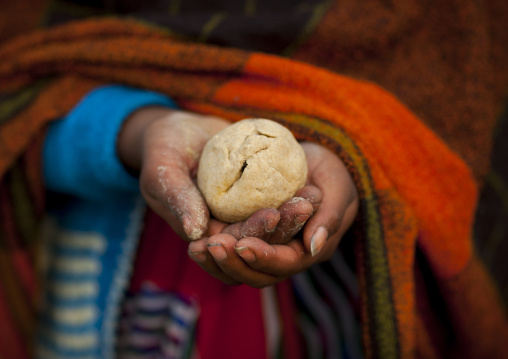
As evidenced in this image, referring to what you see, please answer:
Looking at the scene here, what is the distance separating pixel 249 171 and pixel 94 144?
1.53 ft

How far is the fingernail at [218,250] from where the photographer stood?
24.0 inches

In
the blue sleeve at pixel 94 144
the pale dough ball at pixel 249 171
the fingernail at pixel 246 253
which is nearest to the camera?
the fingernail at pixel 246 253

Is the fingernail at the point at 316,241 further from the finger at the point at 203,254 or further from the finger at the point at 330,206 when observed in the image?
the finger at the point at 203,254

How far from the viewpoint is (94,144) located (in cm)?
96

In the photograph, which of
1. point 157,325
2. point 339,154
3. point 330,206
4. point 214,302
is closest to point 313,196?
point 330,206

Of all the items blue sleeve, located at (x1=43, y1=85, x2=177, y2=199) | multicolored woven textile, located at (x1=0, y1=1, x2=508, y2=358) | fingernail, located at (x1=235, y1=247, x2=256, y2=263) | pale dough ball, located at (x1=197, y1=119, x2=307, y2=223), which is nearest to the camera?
fingernail, located at (x1=235, y1=247, x2=256, y2=263)

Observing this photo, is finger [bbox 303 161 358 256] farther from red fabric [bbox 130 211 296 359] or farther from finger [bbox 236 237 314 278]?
red fabric [bbox 130 211 296 359]

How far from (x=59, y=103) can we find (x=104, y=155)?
0.26 meters

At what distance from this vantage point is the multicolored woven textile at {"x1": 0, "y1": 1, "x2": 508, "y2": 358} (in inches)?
Result: 33.0

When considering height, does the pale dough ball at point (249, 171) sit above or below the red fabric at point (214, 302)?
above

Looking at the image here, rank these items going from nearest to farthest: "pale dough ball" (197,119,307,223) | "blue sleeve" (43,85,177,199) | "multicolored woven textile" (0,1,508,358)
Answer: "pale dough ball" (197,119,307,223)
"multicolored woven textile" (0,1,508,358)
"blue sleeve" (43,85,177,199)

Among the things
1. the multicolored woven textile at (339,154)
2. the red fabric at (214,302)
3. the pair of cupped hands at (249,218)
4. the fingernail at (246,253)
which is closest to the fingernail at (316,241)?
the pair of cupped hands at (249,218)

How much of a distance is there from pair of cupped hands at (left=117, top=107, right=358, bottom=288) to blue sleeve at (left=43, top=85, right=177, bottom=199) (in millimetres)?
146

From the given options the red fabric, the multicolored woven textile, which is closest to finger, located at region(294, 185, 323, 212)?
the multicolored woven textile
